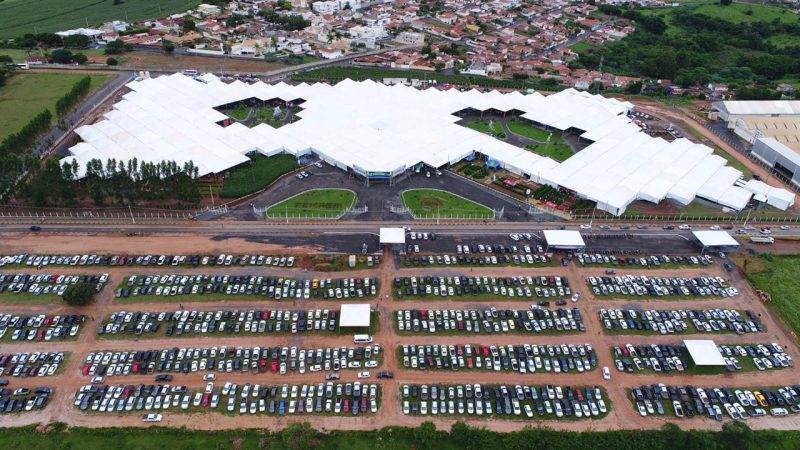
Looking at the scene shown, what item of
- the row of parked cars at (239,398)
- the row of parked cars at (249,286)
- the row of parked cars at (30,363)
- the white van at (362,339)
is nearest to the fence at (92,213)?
the row of parked cars at (249,286)

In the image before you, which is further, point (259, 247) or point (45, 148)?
point (45, 148)

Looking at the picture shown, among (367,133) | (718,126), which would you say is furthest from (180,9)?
(718,126)

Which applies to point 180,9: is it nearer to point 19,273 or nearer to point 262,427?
point 19,273

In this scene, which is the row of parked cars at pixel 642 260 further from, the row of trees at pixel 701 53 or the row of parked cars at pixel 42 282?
the row of trees at pixel 701 53

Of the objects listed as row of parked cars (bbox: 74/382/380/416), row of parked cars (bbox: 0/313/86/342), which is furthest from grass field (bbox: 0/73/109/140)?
row of parked cars (bbox: 74/382/380/416)

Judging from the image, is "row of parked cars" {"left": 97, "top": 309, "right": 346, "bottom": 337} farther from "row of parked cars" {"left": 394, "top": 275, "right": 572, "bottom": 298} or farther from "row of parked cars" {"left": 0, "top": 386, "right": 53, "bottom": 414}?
"row of parked cars" {"left": 394, "top": 275, "right": 572, "bottom": 298}

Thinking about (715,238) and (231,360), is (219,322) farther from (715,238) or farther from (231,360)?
(715,238)
